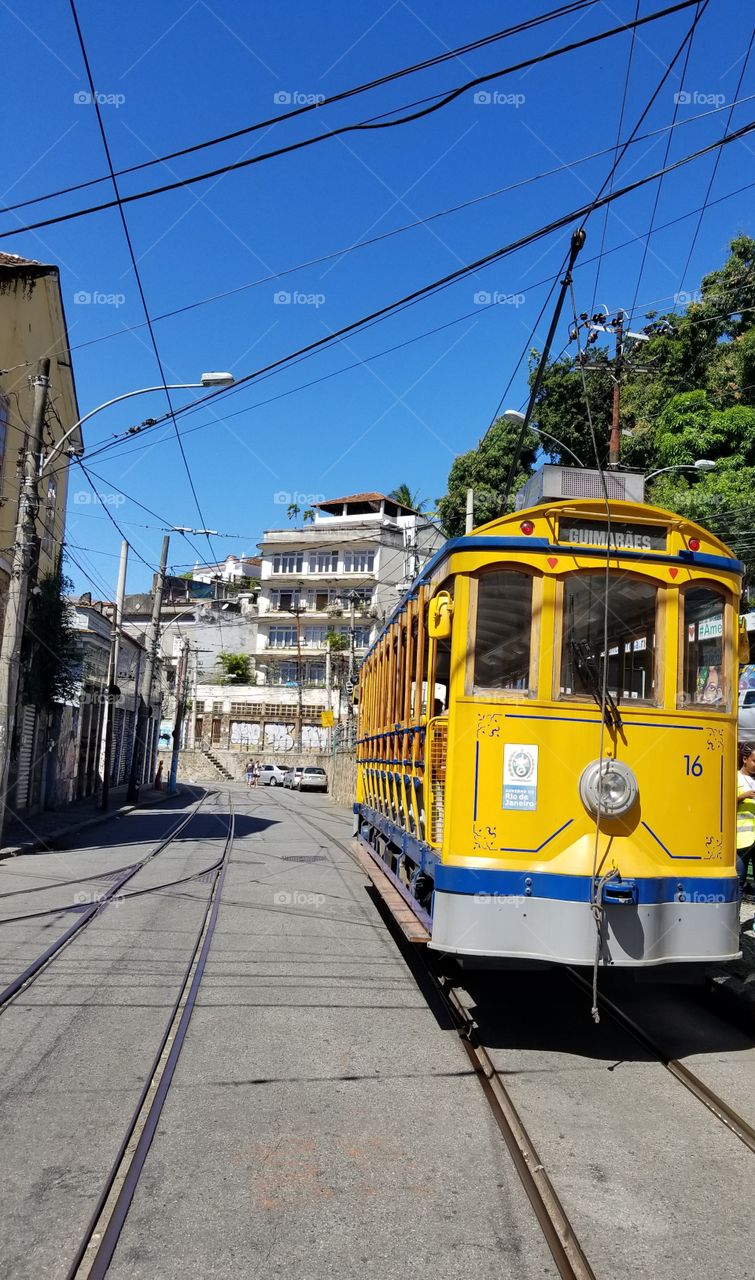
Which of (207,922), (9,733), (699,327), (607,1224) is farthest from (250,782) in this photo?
(607,1224)

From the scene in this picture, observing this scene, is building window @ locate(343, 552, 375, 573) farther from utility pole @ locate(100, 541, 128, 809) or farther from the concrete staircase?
utility pole @ locate(100, 541, 128, 809)

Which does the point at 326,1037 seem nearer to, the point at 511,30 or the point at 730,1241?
the point at 730,1241

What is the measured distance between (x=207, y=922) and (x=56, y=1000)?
3435 mm

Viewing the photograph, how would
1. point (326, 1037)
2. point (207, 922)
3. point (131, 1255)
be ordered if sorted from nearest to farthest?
point (131, 1255), point (326, 1037), point (207, 922)

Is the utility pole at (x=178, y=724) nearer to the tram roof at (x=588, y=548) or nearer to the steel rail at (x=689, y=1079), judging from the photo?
the steel rail at (x=689, y=1079)

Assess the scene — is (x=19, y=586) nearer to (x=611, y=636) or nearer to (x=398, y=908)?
(x=398, y=908)

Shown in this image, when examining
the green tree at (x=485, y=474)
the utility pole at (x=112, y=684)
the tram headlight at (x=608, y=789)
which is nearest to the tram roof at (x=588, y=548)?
the tram headlight at (x=608, y=789)

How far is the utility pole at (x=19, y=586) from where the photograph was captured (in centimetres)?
1620

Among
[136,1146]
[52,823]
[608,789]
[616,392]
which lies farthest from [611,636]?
[52,823]

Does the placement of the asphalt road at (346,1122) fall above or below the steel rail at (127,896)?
above

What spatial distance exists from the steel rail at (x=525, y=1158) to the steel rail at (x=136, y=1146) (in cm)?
167

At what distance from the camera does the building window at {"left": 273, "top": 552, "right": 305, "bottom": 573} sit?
62.2 meters

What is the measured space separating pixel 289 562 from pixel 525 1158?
Answer: 2324 inches

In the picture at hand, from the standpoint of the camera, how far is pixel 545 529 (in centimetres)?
645
